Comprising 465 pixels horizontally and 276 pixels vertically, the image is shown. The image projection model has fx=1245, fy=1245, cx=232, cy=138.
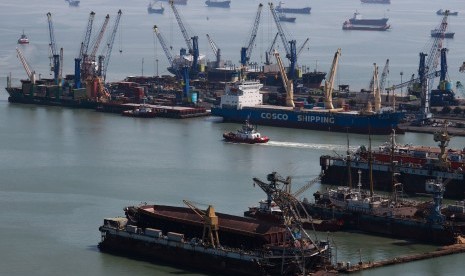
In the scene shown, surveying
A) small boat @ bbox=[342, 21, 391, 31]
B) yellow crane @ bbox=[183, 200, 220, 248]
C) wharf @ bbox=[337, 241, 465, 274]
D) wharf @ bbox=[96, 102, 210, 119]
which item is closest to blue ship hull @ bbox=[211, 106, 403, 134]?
wharf @ bbox=[96, 102, 210, 119]

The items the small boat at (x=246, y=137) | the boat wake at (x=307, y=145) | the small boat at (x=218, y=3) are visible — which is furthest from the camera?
the small boat at (x=218, y=3)

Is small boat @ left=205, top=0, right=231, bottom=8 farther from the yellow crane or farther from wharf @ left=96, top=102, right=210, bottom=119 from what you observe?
the yellow crane

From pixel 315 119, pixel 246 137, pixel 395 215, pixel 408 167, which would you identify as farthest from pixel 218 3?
pixel 395 215

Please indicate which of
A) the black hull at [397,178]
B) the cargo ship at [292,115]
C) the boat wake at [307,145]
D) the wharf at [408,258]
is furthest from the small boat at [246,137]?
the wharf at [408,258]

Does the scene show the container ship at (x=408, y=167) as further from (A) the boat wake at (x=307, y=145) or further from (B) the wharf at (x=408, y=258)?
(A) the boat wake at (x=307, y=145)

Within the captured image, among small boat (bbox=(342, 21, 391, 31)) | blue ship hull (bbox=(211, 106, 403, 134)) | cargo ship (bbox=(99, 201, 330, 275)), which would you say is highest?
small boat (bbox=(342, 21, 391, 31))

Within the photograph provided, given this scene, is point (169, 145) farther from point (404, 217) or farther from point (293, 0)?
point (293, 0)

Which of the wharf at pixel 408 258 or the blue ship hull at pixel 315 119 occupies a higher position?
the blue ship hull at pixel 315 119

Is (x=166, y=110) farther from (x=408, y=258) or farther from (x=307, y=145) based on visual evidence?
(x=408, y=258)
